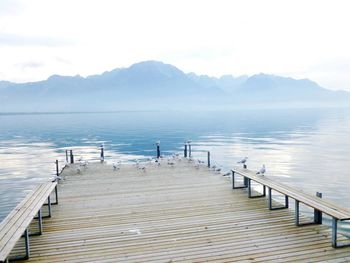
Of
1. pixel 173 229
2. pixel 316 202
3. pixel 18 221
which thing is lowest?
pixel 173 229

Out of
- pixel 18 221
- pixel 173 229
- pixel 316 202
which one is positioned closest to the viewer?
pixel 18 221

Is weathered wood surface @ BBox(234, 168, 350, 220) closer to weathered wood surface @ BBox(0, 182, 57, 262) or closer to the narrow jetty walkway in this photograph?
the narrow jetty walkway

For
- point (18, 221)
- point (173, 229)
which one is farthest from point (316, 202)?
point (18, 221)

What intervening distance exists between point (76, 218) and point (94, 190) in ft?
12.6

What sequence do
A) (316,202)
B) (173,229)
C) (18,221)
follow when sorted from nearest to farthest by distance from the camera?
(18,221)
(316,202)
(173,229)

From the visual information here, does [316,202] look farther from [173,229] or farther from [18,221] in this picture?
[18,221]

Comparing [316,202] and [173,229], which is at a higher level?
[316,202]

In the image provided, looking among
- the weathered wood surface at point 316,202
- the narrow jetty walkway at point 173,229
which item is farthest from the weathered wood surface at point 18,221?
the weathered wood surface at point 316,202

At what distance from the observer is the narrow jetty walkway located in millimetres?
7992

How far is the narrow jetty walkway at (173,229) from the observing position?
7.99 m

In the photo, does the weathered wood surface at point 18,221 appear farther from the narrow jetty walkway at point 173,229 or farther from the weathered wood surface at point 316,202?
the weathered wood surface at point 316,202

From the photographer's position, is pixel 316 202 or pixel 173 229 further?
pixel 173 229

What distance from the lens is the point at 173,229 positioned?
9602 mm

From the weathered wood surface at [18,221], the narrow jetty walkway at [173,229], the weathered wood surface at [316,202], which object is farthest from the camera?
the weathered wood surface at [316,202]
